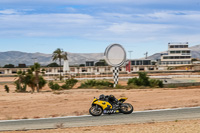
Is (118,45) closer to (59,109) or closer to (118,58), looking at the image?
(118,58)

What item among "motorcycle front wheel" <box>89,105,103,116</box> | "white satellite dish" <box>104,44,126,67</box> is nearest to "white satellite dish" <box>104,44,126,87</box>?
"white satellite dish" <box>104,44,126,67</box>

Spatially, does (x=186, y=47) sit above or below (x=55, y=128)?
above

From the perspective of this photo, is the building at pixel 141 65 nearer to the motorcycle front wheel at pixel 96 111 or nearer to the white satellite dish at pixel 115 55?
the white satellite dish at pixel 115 55

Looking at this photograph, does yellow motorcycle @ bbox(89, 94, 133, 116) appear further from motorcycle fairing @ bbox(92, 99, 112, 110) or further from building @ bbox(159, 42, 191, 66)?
building @ bbox(159, 42, 191, 66)

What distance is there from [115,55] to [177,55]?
108 m

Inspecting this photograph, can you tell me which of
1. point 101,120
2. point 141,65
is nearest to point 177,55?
point 141,65

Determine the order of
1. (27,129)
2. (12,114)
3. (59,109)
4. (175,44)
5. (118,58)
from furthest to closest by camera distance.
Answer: (175,44) → (118,58) → (59,109) → (12,114) → (27,129)

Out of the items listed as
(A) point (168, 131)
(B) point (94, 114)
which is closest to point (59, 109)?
(B) point (94, 114)

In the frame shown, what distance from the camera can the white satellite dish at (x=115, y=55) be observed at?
42.2 meters

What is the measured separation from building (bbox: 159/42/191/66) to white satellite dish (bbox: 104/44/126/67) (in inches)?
4200

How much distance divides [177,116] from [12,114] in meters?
11.7

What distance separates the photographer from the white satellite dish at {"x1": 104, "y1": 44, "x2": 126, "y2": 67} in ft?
139

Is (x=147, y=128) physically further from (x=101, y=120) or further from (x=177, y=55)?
(x=177, y=55)

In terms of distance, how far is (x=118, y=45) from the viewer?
4319cm
